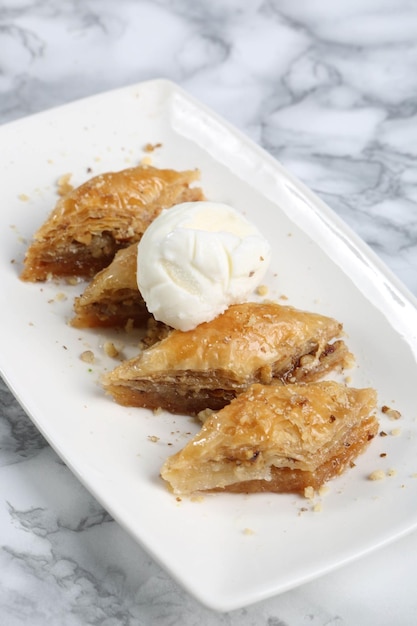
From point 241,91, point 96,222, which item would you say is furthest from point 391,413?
point 241,91

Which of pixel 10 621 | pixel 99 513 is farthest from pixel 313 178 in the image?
pixel 10 621

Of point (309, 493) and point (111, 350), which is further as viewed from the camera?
point (111, 350)

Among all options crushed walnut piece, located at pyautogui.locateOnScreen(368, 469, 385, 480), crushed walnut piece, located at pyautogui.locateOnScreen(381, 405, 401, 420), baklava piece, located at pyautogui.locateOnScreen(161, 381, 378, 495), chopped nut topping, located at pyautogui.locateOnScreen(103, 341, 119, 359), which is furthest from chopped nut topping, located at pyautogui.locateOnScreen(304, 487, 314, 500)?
chopped nut topping, located at pyautogui.locateOnScreen(103, 341, 119, 359)

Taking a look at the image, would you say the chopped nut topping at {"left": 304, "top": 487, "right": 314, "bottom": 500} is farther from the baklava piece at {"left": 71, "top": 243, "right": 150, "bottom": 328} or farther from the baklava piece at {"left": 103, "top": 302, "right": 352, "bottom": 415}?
the baklava piece at {"left": 71, "top": 243, "right": 150, "bottom": 328}

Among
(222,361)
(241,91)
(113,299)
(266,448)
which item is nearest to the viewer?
(266,448)

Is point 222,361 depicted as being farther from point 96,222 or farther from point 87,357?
point 96,222

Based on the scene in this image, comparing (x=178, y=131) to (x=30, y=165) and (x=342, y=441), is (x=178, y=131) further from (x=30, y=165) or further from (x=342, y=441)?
(x=342, y=441)

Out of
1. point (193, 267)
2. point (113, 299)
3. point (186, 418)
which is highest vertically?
point (193, 267)
